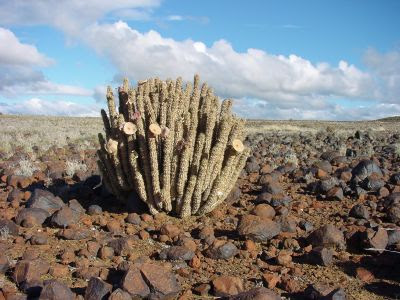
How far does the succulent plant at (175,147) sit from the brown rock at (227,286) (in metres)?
2.19

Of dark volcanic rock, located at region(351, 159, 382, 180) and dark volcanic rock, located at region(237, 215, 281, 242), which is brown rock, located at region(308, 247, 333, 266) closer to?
dark volcanic rock, located at region(237, 215, 281, 242)

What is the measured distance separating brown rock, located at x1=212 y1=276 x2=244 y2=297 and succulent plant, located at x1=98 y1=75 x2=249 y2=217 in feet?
7.18

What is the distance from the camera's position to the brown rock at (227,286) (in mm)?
4594

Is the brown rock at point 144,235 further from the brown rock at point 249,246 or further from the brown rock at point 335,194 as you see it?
the brown rock at point 335,194

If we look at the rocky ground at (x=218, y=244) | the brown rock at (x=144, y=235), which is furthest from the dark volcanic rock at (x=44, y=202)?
the brown rock at (x=144, y=235)

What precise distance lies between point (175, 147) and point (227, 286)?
8.44 ft

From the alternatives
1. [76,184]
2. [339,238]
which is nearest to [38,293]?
[339,238]

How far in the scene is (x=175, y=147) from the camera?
676cm

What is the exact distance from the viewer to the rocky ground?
4594 mm

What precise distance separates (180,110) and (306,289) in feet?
11.1

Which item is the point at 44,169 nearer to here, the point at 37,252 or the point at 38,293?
the point at 37,252

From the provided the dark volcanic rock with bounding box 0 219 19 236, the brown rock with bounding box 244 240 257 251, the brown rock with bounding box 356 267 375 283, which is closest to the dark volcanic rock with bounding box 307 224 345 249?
the brown rock with bounding box 356 267 375 283

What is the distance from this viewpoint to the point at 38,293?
4500mm

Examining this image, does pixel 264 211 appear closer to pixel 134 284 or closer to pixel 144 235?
pixel 144 235
